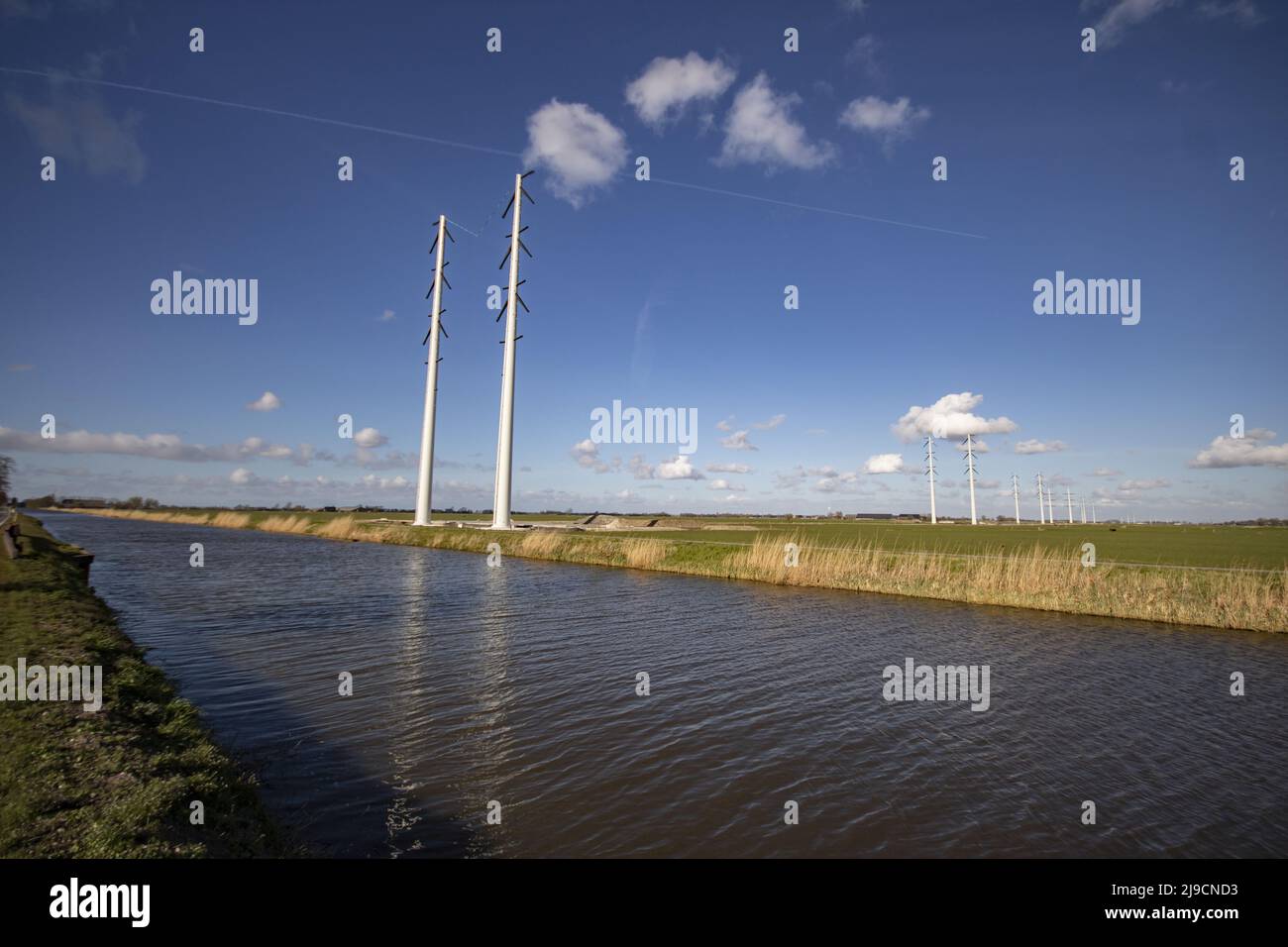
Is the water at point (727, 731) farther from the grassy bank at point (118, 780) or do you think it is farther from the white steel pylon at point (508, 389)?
the white steel pylon at point (508, 389)

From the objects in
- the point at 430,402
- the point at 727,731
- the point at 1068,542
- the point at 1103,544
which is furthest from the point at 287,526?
the point at 1103,544

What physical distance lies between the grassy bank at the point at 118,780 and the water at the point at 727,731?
2.88ft

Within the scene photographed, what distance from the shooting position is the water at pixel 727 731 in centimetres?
806

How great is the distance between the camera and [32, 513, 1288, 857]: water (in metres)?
8.06

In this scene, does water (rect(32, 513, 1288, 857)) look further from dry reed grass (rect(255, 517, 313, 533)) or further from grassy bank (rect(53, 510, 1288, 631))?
dry reed grass (rect(255, 517, 313, 533))

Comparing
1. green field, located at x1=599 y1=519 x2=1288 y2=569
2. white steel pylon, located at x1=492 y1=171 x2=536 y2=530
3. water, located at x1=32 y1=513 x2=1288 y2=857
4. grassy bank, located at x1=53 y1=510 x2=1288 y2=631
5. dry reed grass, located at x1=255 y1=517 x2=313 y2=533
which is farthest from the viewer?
dry reed grass, located at x1=255 y1=517 x2=313 y2=533

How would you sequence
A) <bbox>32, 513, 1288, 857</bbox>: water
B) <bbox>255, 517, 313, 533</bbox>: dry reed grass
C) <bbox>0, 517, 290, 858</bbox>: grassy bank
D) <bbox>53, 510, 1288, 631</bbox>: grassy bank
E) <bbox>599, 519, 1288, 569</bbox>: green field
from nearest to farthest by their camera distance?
1. <bbox>0, 517, 290, 858</bbox>: grassy bank
2. <bbox>32, 513, 1288, 857</bbox>: water
3. <bbox>53, 510, 1288, 631</bbox>: grassy bank
4. <bbox>599, 519, 1288, 569</bbox>: green field
5. <bbox>255, 517, 313, 533</bbox>: dry reed grass

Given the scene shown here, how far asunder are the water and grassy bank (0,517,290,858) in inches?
34.5

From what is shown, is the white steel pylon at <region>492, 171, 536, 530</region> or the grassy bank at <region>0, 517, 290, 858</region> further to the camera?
the white steel pylon at <region>492, 171, 536, 530</region>

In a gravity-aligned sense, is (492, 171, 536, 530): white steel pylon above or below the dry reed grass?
above

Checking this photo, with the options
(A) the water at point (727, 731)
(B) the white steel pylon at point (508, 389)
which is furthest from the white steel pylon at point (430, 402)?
(A) the water at point (727, 731)

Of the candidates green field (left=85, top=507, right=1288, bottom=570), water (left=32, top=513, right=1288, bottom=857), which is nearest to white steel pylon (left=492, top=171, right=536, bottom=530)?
green field (left=85, top=507, right=1288, bottom=570)
